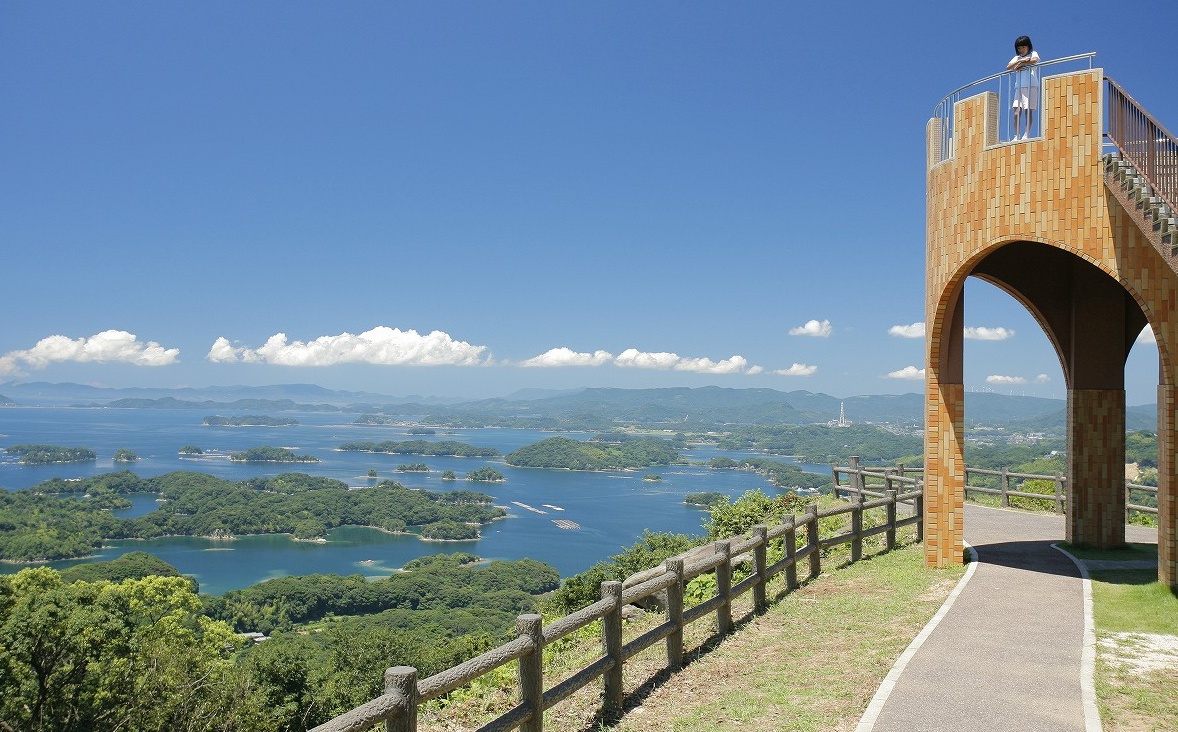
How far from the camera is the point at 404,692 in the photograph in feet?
13.4

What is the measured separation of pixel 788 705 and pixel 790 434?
20169cm

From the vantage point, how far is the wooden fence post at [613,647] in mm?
6020

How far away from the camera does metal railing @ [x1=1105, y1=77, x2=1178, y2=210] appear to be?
26.9 ft

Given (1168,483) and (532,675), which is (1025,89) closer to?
(1168,483)

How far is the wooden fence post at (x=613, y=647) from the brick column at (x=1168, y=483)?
6584 mm

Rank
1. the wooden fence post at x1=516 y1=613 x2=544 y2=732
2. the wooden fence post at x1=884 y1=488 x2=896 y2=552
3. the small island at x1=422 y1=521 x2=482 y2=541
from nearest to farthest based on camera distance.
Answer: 1. the wooden fence post at x1=516 y1=613 x2=544 y2=732
2. the wooden fence post at x1=884 y1=488 x2=896 y2=552
3. the small island at x1=422 y1=521 x2=482 y2=541

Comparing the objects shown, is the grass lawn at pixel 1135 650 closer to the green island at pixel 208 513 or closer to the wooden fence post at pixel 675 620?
the wooden fence post at pixel 675 620

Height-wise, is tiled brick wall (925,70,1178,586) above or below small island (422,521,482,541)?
above

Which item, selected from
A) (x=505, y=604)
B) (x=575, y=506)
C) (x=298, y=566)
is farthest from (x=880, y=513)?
(x=575, y=506)

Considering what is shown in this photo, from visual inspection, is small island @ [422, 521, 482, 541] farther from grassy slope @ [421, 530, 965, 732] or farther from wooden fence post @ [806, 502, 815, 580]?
wooden fence post @ [806, 502, 815, 580]

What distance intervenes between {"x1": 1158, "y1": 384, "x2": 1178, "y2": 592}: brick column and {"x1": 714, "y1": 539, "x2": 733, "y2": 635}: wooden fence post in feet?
16.4

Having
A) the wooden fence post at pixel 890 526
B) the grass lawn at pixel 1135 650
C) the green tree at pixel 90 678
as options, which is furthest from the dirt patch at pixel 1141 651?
the green tree at pixel 90 678

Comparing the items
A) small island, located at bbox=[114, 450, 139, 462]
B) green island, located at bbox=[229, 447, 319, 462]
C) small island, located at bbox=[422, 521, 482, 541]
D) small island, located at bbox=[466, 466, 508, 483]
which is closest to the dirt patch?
small island, located at bbox=[422, 521, 482, 541]

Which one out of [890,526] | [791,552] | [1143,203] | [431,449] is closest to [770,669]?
[791,552]
